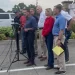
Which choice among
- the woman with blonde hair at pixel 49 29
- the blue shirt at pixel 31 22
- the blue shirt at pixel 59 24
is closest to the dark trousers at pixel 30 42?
the blue shirt at pixel 31 22

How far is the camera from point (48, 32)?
7.47 metres

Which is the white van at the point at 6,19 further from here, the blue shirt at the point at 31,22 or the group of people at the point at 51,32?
the blue shirt at the point at 31,22

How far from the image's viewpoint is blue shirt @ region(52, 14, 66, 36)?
6.77 meters

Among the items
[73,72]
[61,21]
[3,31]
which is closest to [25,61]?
[73,72]

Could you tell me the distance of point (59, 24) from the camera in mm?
6844

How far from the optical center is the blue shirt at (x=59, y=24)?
677cm

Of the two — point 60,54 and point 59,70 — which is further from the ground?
point 60,54

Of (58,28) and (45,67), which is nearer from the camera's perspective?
(58,28)

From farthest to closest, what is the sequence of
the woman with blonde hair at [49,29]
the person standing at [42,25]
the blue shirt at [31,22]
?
the person standing at [42,25], the blue shirt at [31,22], the woman with blonde hair at [49,29]

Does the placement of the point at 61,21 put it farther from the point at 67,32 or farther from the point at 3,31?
the point at 3,31

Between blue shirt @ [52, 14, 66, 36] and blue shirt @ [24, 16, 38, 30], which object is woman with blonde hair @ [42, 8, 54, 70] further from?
blue shirt @ [24, 16, 38, 30]

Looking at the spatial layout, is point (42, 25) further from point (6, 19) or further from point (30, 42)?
point (6, 19)

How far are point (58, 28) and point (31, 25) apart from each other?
1.27 m

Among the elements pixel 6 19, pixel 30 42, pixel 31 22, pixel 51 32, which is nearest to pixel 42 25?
pixel 31 22
